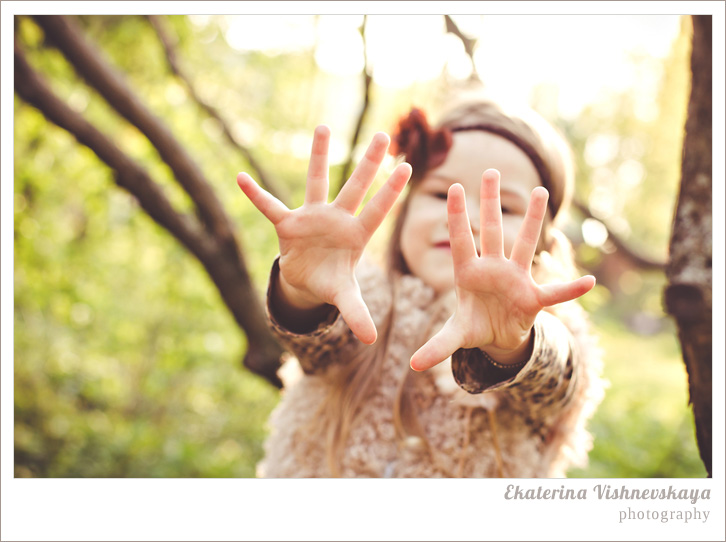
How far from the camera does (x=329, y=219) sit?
567mm

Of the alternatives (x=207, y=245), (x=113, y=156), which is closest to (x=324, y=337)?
(x=207, y=245)

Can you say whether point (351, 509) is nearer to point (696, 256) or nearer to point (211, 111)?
point (696, 256)

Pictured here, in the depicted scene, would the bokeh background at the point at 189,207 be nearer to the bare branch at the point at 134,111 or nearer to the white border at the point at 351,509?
the bare branch at the point at 134,111

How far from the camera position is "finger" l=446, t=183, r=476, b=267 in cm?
51

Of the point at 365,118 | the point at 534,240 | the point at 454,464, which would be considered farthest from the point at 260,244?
the point at 534,240

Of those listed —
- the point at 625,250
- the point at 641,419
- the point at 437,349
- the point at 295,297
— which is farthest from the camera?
the point at 641,419

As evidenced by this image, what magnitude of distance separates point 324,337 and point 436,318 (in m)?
0.18

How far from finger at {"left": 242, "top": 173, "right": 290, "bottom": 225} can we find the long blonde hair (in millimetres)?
289

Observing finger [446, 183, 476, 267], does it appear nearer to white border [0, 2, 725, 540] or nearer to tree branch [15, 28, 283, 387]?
white border [0, 2, 725, 540]

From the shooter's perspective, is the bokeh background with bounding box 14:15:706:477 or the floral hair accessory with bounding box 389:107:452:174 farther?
the bokeh background with bounding box 14:15:706:477

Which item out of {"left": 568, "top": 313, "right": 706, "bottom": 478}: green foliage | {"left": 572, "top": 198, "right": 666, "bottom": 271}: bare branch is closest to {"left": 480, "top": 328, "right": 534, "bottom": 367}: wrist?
{"left": 568, "top": 313, "right": 706, "bottom": 478}: green foliage

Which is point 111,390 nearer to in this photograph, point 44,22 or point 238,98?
point 238,98

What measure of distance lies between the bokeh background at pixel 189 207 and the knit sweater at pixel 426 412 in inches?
21.5

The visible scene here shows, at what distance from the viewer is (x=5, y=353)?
0.90 metres
